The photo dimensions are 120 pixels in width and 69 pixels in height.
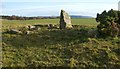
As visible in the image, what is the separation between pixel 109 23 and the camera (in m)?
35.7

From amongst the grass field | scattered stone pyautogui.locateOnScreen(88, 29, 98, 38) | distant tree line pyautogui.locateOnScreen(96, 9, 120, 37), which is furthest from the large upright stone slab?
scattered stone pyautogui.locateOnScreen(88, 29, 98, 38)

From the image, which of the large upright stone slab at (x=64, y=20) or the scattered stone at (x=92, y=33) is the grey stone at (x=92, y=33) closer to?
the scattered stone at (x=92, y=33)

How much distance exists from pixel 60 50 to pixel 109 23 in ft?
22.5

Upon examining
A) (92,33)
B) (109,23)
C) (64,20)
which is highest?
(64,20)

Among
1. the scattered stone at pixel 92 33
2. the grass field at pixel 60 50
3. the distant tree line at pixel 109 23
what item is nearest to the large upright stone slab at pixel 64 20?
the grass field at pixel 60 50

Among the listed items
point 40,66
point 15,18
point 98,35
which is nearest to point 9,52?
point 40,66

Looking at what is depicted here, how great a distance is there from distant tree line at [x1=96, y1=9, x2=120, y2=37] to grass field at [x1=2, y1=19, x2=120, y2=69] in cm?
87

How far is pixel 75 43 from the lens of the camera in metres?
33.2

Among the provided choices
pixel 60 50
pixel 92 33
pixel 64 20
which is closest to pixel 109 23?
pixel 92 33

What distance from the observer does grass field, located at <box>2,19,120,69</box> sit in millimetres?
29188

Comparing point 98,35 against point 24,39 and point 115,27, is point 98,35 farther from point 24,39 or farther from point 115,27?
point 24,39

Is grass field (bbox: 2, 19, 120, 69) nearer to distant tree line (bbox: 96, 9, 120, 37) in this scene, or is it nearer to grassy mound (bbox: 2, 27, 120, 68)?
grassy mound (bbox: 2, 27, 120, 68)

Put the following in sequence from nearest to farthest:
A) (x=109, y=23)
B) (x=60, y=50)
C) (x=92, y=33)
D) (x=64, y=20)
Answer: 1. (x=60, y=50)
2. (x=92, y=33)
3. (x=109, y=23)
4. (x=64, y=20)

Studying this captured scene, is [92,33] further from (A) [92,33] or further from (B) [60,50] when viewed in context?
(B) [60,50]
